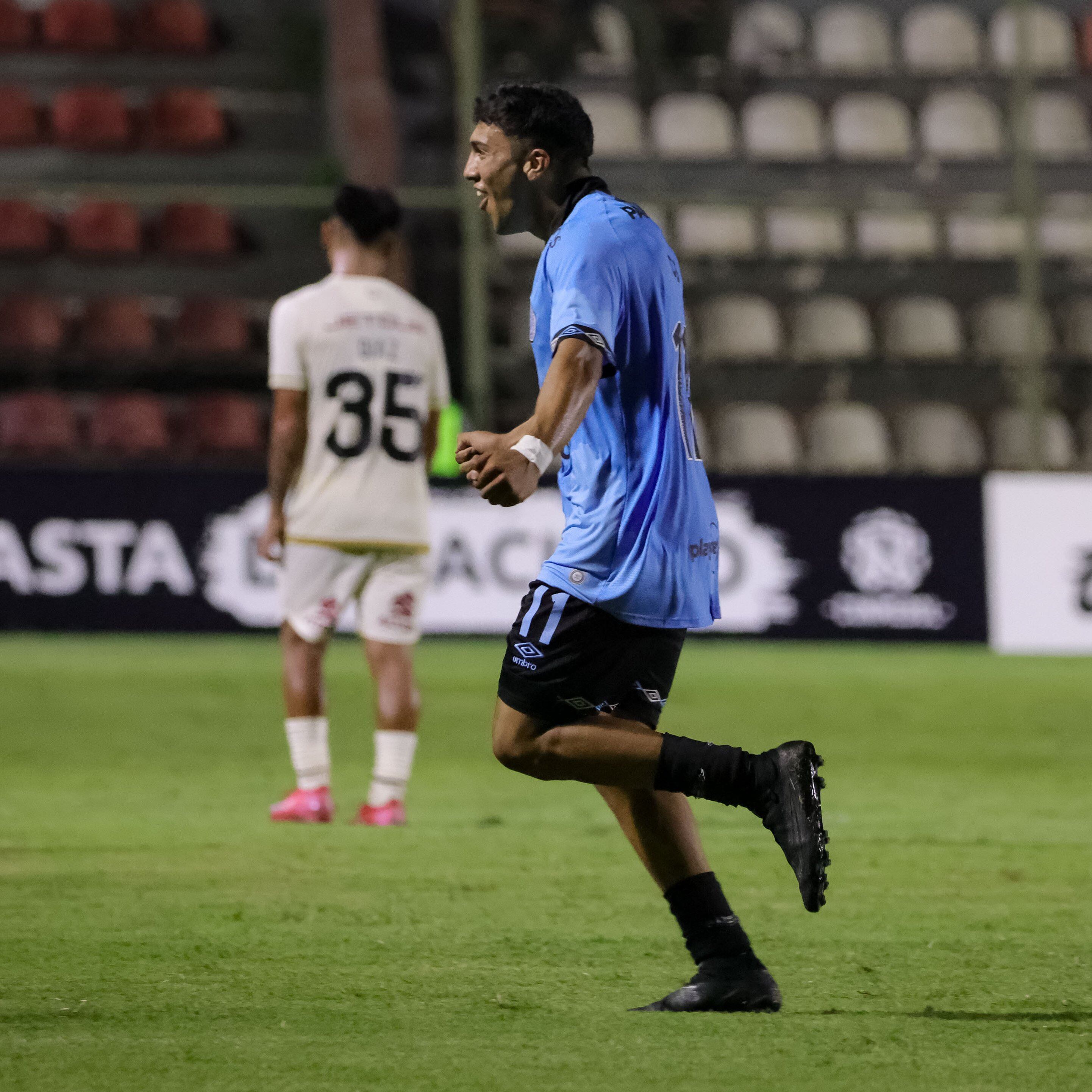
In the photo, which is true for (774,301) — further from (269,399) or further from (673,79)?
(269,399)

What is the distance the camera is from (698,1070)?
10.5ft

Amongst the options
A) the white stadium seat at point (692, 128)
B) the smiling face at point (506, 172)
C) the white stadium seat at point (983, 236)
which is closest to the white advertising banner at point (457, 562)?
the white stadium seat at point (692, 128)

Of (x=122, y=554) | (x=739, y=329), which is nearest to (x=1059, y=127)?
(x=739, y=329)

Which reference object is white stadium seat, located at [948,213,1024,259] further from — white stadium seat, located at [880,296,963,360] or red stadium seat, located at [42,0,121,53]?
red stadium seat, located at [42,0,121,53]

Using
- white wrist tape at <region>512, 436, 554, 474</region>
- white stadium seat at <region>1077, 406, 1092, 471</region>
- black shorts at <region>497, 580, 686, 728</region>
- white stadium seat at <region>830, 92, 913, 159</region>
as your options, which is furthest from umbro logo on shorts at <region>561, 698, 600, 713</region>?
white stadium seat at <region>830, 92, 913, 159</region>

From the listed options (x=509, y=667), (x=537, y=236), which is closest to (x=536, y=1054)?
(x=509, y=667)

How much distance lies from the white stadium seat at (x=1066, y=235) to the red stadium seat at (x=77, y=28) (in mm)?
8144

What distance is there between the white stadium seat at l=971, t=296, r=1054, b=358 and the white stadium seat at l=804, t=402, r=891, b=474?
1088 mm

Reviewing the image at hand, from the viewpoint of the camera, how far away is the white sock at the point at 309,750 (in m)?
6.20

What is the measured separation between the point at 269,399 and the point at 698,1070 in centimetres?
1218

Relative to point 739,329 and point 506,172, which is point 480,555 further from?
point 506,172

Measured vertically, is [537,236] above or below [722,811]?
above

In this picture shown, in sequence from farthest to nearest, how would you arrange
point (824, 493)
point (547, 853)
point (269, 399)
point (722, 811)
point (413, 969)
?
point (269, 399), point (824, 493), point (722, 811), point (547, 853), point (413, 969)

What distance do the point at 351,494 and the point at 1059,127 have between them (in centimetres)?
1147
